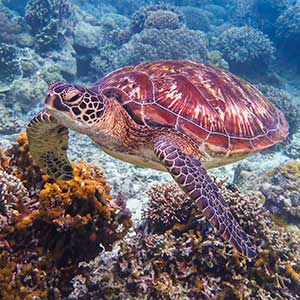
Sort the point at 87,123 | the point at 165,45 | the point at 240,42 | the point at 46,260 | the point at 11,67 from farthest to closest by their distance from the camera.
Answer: the point at 240,42 < the point at 165,45 < the point at 11,67 < the point at 87,123 < the point at 46,260

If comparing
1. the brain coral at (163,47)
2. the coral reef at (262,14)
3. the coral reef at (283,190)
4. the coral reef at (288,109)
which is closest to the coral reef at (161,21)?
the brain coral at (163,47)

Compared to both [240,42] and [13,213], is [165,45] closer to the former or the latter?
[240,42]

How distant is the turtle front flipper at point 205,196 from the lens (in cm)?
246

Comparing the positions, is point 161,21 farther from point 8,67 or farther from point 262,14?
point 262,14

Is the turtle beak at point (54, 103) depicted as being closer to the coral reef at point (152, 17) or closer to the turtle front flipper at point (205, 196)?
the turtle front flipper at point (205, 196)

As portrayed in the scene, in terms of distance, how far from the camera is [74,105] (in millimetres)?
2648

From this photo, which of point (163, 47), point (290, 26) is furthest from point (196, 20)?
point (163, 47)

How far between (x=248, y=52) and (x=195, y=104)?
425 inches

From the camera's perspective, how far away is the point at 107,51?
12.2 metres

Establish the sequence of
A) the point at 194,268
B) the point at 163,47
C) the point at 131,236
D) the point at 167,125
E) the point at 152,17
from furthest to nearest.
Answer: the point at 152,17, the point at 163,47, the point at 131,236, the point at 167,125, the point at 194,268

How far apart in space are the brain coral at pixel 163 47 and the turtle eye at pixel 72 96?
8.73m

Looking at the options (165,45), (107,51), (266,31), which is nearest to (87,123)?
(165,45)

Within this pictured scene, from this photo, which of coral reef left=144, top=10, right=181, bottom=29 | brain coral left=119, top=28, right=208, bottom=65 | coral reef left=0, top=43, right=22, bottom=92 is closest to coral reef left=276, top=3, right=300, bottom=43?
brain coral left=119, top=28, right=208, bottom=65

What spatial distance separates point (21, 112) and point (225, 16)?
2081 cm
